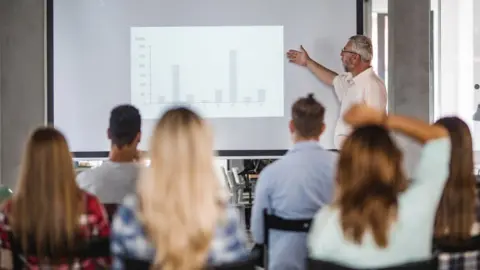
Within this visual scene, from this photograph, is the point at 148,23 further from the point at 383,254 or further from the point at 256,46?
the point at 383,254

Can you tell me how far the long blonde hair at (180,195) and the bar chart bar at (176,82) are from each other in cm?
293

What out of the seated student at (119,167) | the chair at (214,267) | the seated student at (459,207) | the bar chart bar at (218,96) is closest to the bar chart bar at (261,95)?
the bar chart bar at (218,96)

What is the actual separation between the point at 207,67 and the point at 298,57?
2.29ft

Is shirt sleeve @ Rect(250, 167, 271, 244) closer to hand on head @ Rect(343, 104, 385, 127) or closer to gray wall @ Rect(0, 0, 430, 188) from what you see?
hand on head @ Rect(343, 104, 385, 127)

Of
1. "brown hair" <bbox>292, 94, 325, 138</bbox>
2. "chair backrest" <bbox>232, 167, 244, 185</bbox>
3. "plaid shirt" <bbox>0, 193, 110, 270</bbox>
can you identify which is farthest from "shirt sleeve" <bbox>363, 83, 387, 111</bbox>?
"chair backrest" <bbox>232, 167, 244, 185</bbox>

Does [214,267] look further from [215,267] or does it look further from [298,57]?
[298,57]

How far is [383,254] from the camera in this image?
2.12 metres

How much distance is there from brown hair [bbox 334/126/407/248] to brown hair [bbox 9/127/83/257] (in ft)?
3.10

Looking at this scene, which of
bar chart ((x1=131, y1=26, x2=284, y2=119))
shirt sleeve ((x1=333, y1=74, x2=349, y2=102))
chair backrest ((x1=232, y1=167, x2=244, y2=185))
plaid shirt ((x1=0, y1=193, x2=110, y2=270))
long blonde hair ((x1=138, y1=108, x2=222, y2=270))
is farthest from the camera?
chair backrest ((x1=232, y1=167, x2=244, y2=185))

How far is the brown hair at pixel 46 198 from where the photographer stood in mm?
2264

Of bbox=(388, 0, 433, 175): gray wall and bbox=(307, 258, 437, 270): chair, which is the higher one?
bbox=(388, 0, 433, 175): gray wall

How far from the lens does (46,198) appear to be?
90.0 inches

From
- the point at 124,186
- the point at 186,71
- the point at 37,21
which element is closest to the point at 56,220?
the point at 124,186

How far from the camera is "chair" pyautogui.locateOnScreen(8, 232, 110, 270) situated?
227 centimetres
